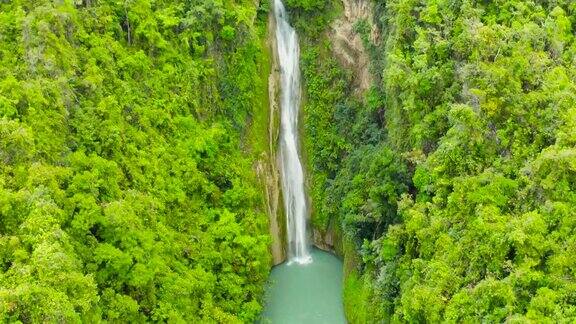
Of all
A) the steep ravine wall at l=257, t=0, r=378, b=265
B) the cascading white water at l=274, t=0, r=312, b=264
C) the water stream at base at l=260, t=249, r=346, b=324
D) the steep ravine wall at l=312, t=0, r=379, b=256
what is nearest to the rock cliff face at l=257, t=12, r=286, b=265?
the steep ravine wall at l=257, t=0, r=378, b=265

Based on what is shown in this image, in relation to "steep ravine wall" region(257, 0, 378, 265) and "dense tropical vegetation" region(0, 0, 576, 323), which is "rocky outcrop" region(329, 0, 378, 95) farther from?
"dense tropical vegetation" region(0, 0, 576, 323)

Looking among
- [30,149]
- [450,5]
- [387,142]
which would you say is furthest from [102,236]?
[450,5]

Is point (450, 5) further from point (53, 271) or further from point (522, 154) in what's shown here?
point (53, 271)

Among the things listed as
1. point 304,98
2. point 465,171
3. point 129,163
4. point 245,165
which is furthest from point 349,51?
point 129,163

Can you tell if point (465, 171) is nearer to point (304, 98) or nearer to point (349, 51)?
point (349, 51)

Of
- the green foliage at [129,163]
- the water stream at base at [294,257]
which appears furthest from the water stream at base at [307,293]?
the green foliage at [129,163]
